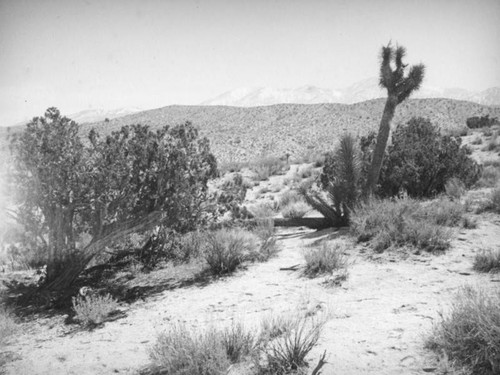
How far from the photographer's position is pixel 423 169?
1079 cm

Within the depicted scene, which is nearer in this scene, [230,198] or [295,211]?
[230,198]

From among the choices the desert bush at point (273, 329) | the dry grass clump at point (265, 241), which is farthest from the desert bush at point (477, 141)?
the desert bush at point (273, 329)

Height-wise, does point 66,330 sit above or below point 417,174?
below

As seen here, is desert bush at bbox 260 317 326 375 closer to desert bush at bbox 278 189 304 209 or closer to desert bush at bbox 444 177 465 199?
desert bush at bbox 444 177 465 199

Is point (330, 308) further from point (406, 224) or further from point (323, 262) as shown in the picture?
point (406, 224)

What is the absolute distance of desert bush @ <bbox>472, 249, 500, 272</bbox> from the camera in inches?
208

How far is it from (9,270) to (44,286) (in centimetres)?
230

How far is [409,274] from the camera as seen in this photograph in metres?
5.61

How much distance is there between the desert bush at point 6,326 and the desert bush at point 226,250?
10.7 ft

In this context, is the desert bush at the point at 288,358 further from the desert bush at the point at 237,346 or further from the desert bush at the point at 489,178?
the desert bush at the point at 489,178

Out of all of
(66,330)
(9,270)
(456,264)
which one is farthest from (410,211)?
(9,270)

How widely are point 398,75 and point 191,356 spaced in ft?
31.9

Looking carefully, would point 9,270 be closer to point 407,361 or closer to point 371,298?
point 371,298

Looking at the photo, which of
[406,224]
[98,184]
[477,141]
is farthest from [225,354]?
[477,141]
